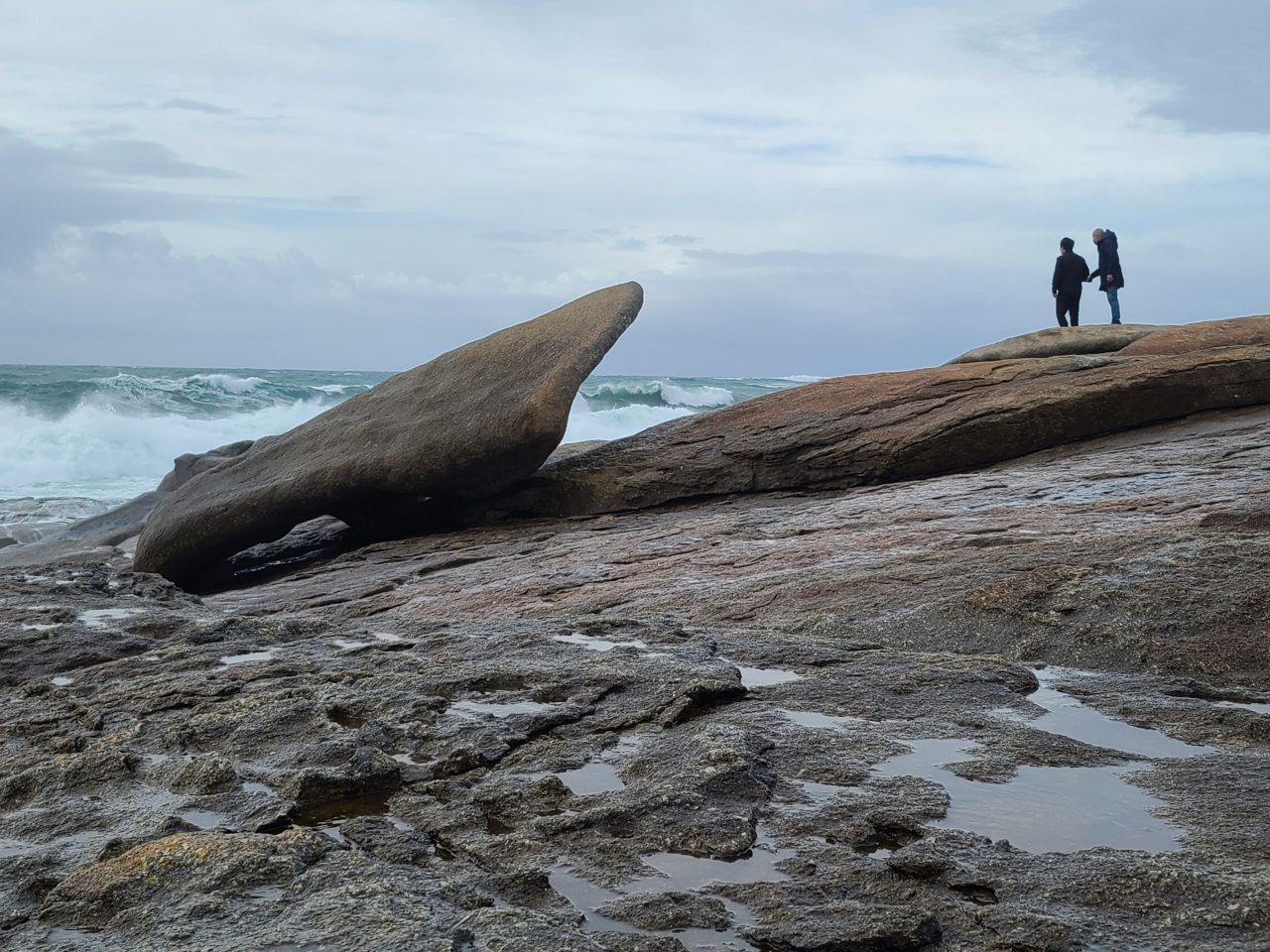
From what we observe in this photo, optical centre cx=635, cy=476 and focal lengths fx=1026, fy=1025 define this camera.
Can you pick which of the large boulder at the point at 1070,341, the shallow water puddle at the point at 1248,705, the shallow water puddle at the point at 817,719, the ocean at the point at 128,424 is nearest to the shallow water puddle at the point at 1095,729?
the shallow water puddle at the point at 1248,705

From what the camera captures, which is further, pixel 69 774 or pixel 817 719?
pixel 817 719

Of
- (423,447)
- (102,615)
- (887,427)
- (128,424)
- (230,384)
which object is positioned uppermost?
(230,384)

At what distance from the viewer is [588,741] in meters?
2.80

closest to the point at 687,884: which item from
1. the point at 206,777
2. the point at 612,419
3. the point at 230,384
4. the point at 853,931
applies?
the point at 853,931

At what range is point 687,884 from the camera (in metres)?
2.00

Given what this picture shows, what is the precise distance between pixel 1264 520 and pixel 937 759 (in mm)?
2471

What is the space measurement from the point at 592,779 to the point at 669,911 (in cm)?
68

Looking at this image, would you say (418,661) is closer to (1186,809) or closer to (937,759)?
(937,759)

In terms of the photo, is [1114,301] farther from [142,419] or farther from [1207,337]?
[142,419]

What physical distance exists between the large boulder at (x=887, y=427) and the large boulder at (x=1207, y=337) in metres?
0.67

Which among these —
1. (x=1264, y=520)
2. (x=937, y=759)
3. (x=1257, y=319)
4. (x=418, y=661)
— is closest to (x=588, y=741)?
(x=937, y=759)

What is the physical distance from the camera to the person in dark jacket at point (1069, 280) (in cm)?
1398

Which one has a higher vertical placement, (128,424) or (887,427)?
(128,424)

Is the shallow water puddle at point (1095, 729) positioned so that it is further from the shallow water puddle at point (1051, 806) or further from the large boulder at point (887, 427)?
the large boulder at point (887, 427)
